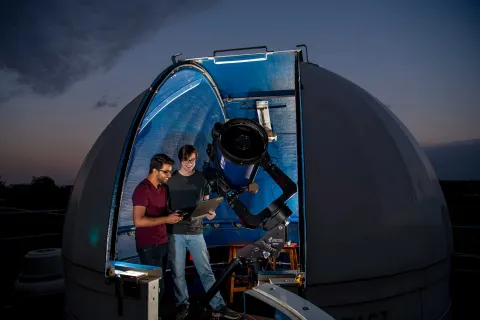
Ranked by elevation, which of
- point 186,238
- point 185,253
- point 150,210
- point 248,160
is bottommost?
point 185,253

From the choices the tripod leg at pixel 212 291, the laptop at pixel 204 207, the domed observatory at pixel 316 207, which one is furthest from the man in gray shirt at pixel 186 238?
the laptop at pixel 204 207

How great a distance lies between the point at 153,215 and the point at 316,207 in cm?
225


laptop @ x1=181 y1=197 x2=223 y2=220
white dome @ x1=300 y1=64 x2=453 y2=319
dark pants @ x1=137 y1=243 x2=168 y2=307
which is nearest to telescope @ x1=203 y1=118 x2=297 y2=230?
laptop @ x1=181 y1=197 x2=223 y2=220

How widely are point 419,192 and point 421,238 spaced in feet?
2.28

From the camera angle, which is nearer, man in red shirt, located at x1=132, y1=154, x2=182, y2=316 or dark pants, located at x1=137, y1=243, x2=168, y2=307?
man in red shirt, located at x1=132, y1=154, x2=182, y2=316

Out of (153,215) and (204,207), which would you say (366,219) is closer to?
(204,207)

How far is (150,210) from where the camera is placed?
4312 mm

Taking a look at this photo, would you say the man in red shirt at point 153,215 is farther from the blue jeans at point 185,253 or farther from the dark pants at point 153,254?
the blue jeans at point 185,253

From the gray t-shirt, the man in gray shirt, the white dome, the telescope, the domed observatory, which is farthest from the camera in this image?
the gray t-shirt

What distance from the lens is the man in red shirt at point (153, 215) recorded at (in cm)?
406

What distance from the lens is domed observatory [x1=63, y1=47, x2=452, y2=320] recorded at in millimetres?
3549

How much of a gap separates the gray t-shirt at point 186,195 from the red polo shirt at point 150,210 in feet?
0.66

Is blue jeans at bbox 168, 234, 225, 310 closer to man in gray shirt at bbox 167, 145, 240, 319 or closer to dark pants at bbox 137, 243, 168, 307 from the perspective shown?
man in gray shirt at bbox 167, 145, 240, 319

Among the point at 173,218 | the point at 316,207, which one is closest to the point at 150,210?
the point at 173,218
